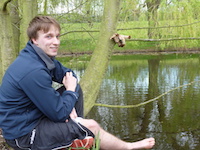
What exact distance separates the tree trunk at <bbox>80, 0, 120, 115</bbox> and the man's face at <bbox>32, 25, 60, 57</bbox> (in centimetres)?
116

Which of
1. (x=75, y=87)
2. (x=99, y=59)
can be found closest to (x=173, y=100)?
(x=99, y=59)

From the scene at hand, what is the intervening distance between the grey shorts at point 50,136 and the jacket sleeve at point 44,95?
65 millimetres

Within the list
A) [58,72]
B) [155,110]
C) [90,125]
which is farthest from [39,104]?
[155,110]

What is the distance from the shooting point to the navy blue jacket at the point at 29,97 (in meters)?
1.50

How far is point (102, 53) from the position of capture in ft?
9.39

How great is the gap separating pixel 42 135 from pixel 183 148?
12.6 ft

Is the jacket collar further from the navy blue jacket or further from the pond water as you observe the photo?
the pond water

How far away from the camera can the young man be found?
151cm

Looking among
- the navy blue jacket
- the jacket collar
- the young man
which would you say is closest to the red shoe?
the young man

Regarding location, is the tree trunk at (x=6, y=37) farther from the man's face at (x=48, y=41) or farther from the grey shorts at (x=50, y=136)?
the grey shorts at (x=50, y=136)

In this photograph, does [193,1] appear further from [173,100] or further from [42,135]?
[42,135]

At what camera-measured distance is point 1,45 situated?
297cm

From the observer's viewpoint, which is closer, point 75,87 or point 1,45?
point 75,87

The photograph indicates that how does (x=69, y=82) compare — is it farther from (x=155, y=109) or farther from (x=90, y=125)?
(x=155, y=109)
